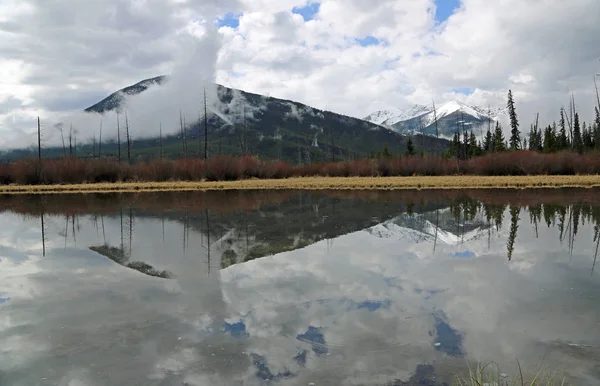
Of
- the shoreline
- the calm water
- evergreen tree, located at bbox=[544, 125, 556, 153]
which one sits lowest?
the calm water

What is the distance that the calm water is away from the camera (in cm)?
571

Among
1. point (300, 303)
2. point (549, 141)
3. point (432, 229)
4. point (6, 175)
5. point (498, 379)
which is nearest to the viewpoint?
point (498, 379)

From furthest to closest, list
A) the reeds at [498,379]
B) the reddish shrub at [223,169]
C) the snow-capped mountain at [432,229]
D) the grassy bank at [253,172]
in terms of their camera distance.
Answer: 1. the reddish shrub at [223,169]
2. the grassy bank at [253,172]
3. the snow-capped mountain at [432,229]
4. the reeds at [498,379]

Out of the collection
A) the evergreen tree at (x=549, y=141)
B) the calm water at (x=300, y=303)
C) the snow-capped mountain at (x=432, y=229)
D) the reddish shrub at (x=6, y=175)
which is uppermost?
the evergreen tree at (x=549, y=141)

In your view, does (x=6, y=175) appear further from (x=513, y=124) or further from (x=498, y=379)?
(x=513, y=124)

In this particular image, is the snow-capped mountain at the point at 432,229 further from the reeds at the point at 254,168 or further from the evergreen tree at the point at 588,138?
the evergreen tree at the point at 588,138

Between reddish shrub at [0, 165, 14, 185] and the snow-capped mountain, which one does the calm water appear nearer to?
the snow-capped mountain

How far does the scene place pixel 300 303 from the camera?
8.19 m

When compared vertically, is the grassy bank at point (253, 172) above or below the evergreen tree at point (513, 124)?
below

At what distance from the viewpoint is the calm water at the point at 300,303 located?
18.7 feet

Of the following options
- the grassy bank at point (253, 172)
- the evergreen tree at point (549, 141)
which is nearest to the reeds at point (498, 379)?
the grassy bank at point (253, 172)

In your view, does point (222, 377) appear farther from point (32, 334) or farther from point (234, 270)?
point (234, 270)

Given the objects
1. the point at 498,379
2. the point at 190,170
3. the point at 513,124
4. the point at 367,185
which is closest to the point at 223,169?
the point at 190,170

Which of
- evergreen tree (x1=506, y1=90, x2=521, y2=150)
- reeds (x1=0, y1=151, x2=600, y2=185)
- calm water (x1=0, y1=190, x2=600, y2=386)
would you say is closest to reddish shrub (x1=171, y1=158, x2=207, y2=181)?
reeds (x1=0, y1=151, x2=600, y2=185)
